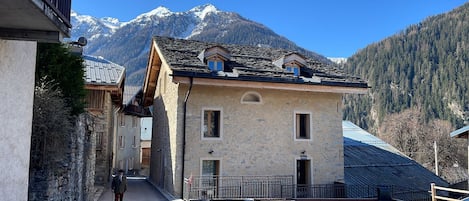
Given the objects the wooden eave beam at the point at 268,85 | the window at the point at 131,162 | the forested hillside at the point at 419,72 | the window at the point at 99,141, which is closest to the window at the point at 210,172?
the wooden eave beam at the point at 268,85

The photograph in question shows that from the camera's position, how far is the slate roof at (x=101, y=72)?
59.4 ft

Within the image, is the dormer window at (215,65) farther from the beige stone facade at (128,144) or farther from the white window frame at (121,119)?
the white window frame at (121,119)

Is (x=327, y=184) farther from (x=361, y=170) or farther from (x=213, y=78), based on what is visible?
(x=213, y=78)

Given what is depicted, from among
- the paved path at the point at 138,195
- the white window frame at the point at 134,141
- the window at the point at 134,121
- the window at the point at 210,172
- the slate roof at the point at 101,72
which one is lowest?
the paved path at the point at 138,195

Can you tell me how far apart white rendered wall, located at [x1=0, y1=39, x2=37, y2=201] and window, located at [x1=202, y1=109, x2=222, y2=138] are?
990 centimetres

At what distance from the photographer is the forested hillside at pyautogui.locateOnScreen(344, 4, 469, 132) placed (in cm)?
9362

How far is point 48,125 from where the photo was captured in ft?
27.7

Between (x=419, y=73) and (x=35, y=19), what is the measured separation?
375 feet

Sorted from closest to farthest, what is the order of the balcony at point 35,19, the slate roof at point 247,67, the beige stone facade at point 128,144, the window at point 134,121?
the balcony at point 35,19, the slate roof at point 247,67, the beige stone facade at point 128,144, the window at point 134,121

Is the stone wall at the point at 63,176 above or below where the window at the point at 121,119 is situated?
below

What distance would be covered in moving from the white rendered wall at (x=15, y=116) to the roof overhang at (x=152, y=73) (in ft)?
39.0

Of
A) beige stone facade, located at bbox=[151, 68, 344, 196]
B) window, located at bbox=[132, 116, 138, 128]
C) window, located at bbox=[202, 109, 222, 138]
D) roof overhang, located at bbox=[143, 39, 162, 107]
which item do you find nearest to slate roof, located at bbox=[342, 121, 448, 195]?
beige stone facade, located at bbox=[151, 68, 344, 196]

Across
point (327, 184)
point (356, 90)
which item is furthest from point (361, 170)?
point (356, 90)

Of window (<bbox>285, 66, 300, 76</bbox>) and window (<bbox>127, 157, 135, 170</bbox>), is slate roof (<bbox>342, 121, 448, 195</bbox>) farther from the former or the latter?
window (<bbox>127, 157, 135, 170</bbox>)
